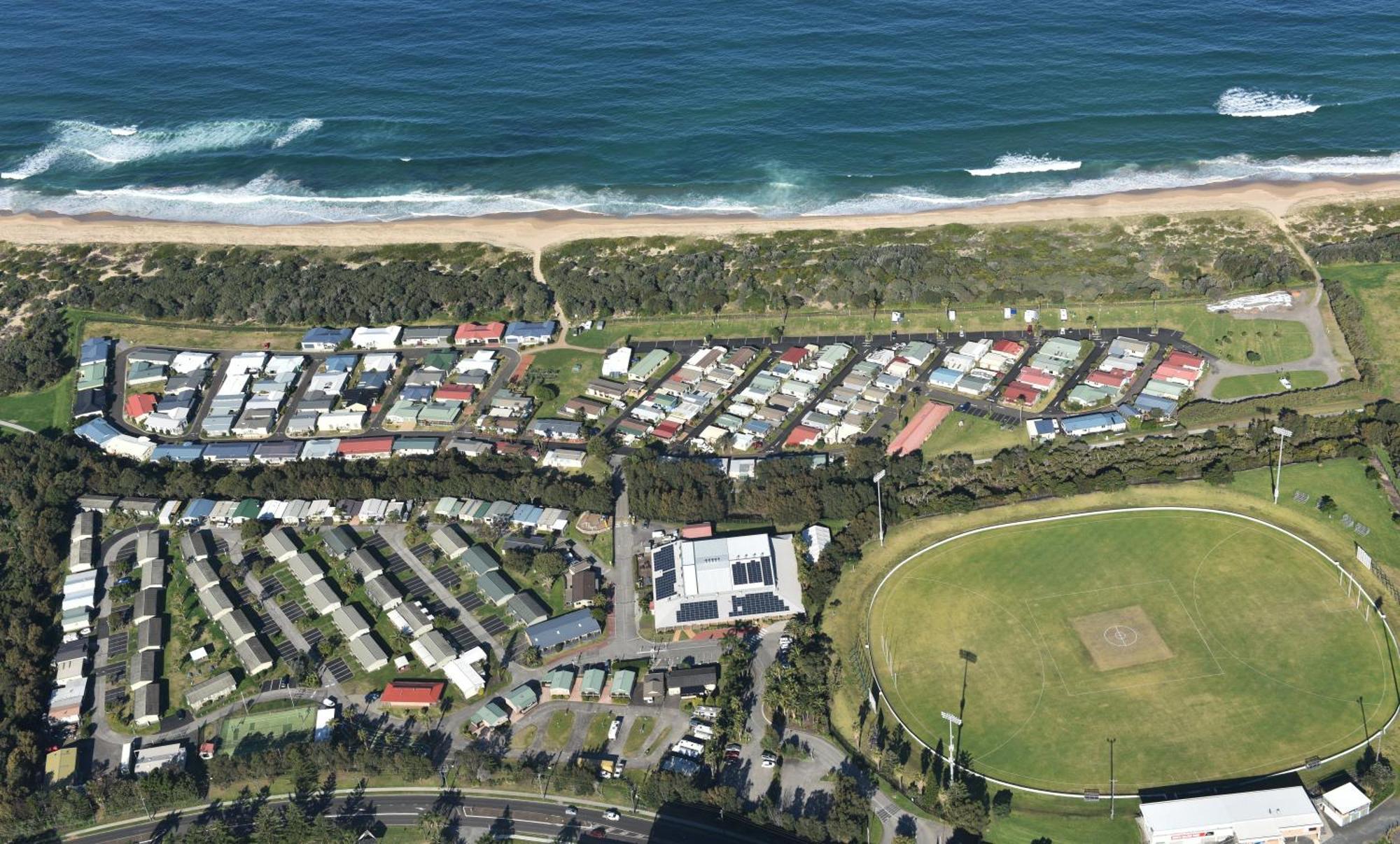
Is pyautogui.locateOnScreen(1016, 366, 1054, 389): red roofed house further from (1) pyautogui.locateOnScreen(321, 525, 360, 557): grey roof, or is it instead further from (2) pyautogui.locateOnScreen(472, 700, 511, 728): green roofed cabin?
(1) pyautogui.locateOnScreen(321, 525, 360, 557): grey roof

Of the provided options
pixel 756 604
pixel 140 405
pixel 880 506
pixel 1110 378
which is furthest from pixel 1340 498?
pixel 140 405

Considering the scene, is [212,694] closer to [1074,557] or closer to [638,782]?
[638,782]

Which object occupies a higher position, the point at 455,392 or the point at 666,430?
the point at 666,430

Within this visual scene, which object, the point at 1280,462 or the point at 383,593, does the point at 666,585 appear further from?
the point at 1280,462

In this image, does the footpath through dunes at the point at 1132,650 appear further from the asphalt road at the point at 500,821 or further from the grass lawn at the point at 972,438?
the asphalt road at the point at 500,821

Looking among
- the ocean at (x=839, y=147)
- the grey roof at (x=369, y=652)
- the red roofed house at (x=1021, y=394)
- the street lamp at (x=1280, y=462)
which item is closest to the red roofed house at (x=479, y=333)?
the ocean at (x=839, y=147)
